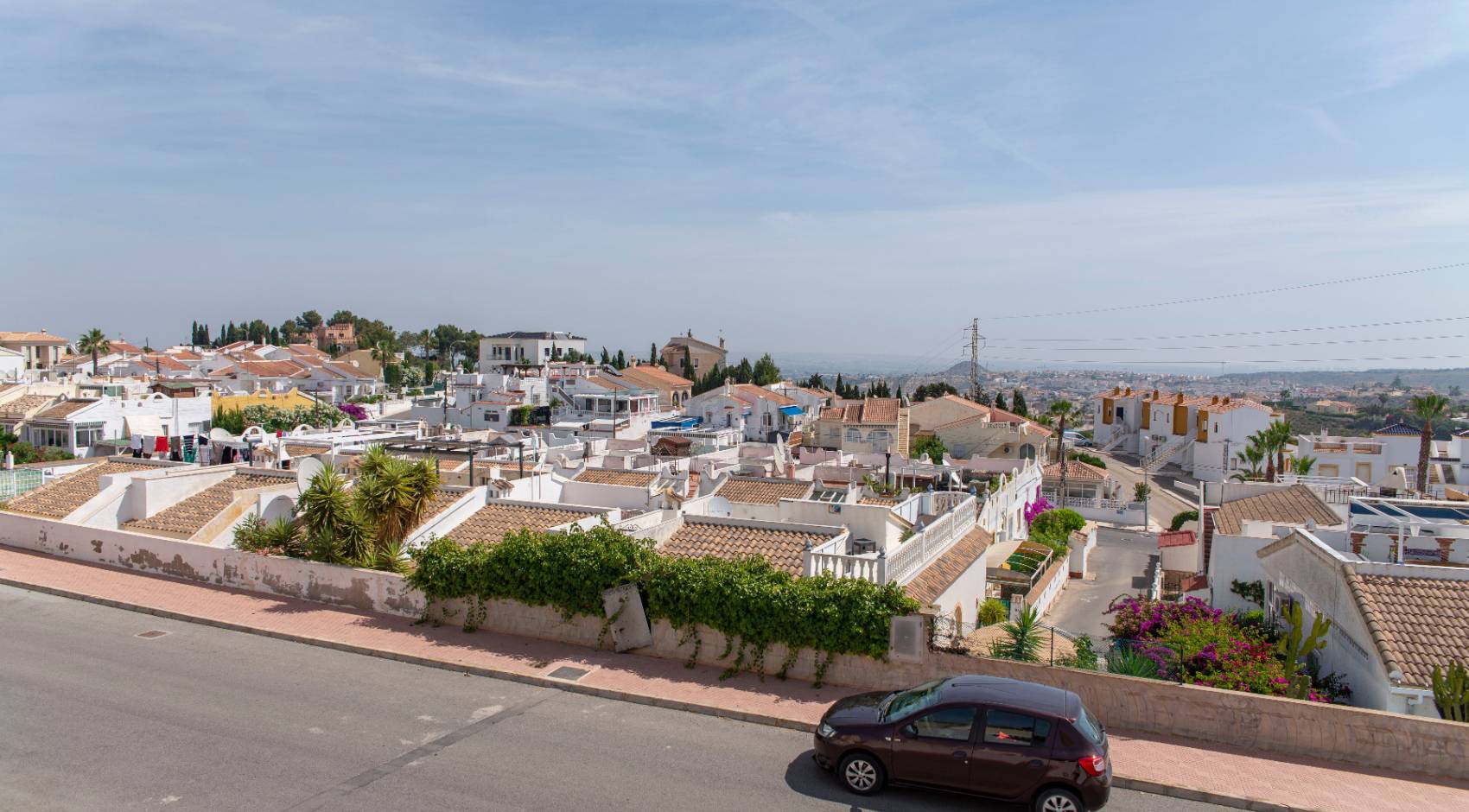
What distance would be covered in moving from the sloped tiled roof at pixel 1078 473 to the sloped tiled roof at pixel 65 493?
167 feet

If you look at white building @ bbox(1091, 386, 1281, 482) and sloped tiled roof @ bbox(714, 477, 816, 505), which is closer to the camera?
sloped tiled roof @ bbox(714, 477, 816, 505)

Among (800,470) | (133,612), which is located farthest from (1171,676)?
(800,470)

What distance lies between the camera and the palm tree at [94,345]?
97.0 m

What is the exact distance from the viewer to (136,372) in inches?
3716

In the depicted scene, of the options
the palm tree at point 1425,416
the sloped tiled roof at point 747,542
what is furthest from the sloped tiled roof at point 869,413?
the sloped tiled roof at point 747,542

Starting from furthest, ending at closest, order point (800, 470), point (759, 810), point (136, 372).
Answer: point (136, 372)
point (800, 470)
point (759, 810)

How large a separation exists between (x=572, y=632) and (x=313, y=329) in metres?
191

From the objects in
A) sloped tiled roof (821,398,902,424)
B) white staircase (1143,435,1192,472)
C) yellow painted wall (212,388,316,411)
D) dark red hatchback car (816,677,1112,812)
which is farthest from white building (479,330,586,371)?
dark red hatchback car (816,677,1112,812)

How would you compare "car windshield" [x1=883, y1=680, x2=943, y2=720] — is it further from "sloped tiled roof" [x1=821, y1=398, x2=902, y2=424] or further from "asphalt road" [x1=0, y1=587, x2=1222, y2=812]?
"sloped tiled roof" [x1=821, y1=398, x2=902, y2=424]

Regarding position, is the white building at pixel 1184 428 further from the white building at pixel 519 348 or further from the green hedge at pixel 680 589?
the white building at pixel 519 348

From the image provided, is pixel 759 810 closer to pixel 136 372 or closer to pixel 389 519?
pixel 389 519

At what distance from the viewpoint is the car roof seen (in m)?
9.48

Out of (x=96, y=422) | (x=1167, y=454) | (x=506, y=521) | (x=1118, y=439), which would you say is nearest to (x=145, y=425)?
(x=96, y=422)

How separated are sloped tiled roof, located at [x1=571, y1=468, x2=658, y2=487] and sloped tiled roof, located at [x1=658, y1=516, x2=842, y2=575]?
15178 mm
